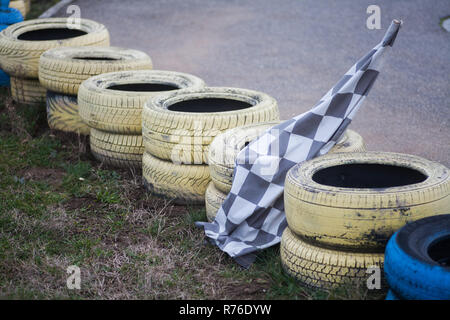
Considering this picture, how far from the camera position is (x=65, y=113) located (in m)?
5.97

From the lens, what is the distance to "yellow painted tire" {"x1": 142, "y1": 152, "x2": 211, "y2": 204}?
14.8 ft

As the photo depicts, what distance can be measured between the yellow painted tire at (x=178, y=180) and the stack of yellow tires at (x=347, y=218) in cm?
118

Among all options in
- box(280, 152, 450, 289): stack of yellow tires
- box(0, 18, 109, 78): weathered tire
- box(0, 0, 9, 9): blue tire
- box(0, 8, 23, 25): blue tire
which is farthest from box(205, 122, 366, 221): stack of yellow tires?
box(0, 0, 9, 9): blue tire

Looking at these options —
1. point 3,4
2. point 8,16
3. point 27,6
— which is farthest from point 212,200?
point 27,6

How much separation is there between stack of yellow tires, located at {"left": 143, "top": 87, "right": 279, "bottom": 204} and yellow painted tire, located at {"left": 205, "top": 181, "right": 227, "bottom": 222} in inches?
11.4

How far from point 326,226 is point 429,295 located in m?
0.64

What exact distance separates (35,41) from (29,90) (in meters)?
0.54

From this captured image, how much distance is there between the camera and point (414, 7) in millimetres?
10703

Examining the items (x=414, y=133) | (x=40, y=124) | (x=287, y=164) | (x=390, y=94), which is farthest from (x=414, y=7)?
(x=287, y=164)

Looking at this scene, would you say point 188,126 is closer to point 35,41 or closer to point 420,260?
point 420,260

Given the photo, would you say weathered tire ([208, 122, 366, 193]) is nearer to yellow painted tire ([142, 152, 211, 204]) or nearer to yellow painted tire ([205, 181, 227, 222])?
yellow painted tire ([205, 181, 227, 222])

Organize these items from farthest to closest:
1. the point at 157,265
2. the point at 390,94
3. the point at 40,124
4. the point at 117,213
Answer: the point at 390,94 → the point at 40,124 → the point at 117,213 → the point at 157,265

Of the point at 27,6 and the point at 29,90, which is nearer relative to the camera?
the point at 29,90
